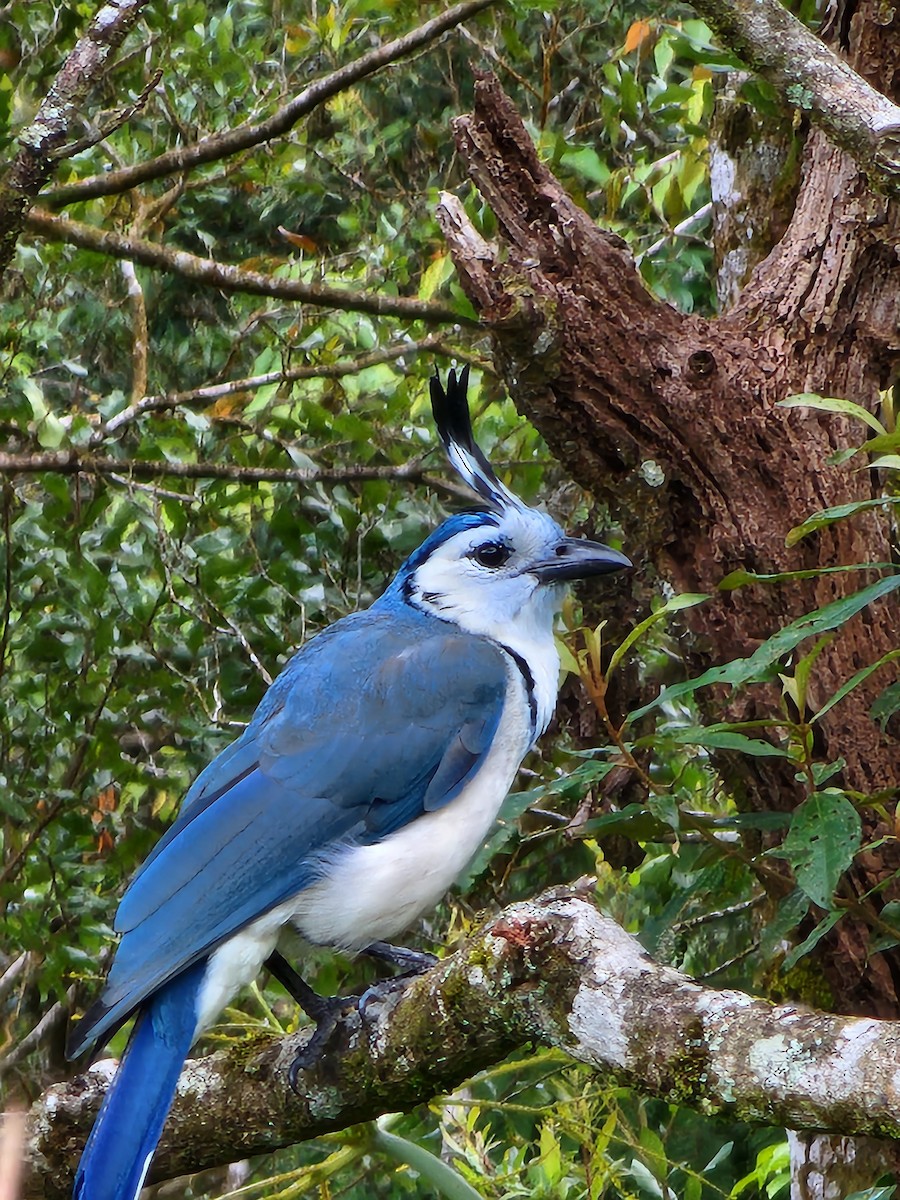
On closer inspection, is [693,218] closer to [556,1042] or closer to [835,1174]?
[835,1174]

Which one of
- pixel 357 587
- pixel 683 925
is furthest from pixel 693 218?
pixel 683 925

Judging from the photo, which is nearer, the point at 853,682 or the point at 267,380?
the point at 853,682

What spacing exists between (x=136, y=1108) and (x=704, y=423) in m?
1.71

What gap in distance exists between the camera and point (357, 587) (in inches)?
171

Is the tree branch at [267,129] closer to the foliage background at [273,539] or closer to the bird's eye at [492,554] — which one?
the foliage background at [273,539]

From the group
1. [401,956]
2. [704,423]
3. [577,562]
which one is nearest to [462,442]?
[577,562]

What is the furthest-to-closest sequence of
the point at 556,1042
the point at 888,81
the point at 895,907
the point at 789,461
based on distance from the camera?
the point at 888,81
the point at 789,461
the point at 895,907
the point at 556,1042

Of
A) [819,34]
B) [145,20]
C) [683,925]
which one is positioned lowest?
[683,925]

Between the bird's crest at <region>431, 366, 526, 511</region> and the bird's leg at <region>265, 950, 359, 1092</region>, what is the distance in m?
1.20

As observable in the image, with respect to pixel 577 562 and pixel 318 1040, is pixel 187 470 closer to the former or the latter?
pixel 577 562

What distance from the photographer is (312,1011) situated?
3193 mm

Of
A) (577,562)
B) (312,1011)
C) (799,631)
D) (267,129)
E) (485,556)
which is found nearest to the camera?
(799,631)

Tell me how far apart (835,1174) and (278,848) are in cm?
134

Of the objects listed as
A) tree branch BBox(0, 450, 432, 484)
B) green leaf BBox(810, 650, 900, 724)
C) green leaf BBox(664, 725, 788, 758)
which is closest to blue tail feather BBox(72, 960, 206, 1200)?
green leaf BBox(664, 725, 788, 758)
